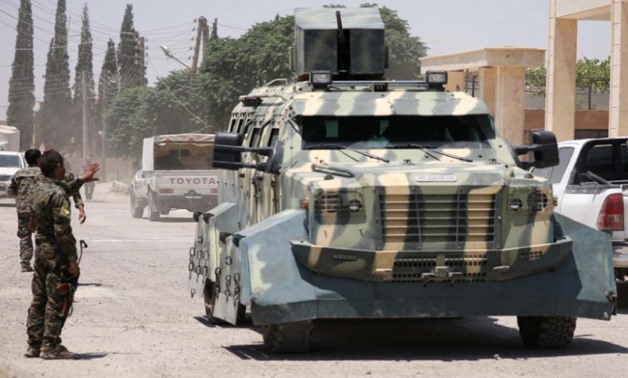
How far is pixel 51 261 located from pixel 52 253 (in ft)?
0.21

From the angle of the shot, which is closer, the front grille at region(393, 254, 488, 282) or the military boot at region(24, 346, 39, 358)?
the front grille at region(393, 254, 488, 282)

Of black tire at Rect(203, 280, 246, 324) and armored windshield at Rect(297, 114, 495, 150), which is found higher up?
armored windshield at Rect(297, 114, 495, 150)

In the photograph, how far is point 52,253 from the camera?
11320mm

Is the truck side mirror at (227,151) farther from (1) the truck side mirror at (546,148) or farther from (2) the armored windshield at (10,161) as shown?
(2) the armored windshield at (10,161)

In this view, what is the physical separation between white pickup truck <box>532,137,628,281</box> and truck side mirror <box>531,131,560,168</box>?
162cm

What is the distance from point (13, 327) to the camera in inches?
546

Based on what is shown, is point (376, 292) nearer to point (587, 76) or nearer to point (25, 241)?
point (25, 241)

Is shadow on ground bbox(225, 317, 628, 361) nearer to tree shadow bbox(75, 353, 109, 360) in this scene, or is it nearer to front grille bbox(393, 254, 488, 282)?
front grille bbox(393, 254, 488, 282)

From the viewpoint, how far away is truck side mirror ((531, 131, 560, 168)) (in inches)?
509

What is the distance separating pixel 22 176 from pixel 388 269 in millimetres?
9991

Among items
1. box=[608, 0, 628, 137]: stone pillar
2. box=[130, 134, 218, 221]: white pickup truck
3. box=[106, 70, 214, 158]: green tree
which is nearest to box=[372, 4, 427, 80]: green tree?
box=[106, 70, 214, 158]: green tree

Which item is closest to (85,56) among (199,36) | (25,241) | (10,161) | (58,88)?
(58,88)

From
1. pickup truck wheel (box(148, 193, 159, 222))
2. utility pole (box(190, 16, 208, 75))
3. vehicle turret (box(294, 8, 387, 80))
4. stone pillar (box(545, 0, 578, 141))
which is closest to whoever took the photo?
vehicle turret (box(294, 8, 387, 80))

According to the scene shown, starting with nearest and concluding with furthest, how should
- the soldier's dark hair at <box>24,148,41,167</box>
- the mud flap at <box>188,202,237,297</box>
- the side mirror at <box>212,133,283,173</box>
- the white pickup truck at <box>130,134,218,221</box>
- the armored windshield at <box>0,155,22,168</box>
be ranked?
the side mirror at <box>212,133,283,173</box>, the mud flap at <box>188,202,237,297</box>, the soldier's dark hair at <box>24,148,41,167</box>, the white pickup truck at <box>130,134,218,221</box>, the armored windshield at <box>0,155,22,168</box>
